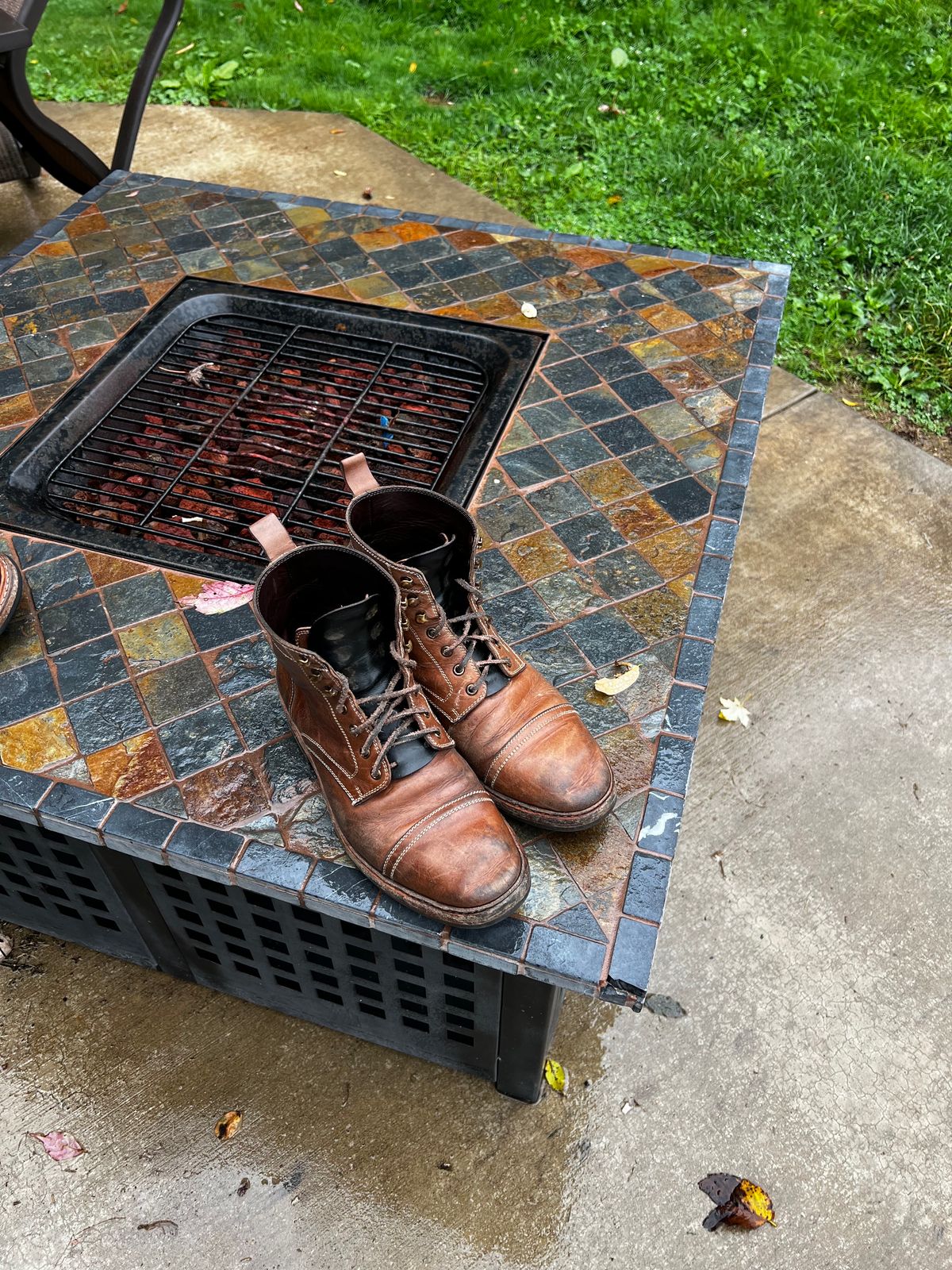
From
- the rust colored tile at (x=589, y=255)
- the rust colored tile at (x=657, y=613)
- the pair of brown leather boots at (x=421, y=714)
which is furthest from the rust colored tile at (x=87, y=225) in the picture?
the rust colored tile at (x=657, y=613)

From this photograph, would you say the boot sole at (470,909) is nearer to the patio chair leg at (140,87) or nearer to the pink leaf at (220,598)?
the pink leaf at (220,598)

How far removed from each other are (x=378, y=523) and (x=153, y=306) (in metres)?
1.47

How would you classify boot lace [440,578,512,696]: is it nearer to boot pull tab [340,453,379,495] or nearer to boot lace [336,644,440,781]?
boot lace [336,644,440,781]

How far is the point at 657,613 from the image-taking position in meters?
1.88

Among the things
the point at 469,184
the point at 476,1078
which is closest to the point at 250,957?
the point at 476,1078

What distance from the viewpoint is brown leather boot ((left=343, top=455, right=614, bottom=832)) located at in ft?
4.83

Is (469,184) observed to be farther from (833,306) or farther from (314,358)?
(314,358)

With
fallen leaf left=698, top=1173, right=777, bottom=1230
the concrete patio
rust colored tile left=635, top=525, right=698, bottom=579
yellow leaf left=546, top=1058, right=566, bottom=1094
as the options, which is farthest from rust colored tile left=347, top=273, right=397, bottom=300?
fallen leaf left=698, top=1173, right=777, bottom=1230

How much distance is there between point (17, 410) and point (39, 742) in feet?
3.50

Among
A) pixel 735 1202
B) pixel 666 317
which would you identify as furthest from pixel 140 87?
pixel 735 1202

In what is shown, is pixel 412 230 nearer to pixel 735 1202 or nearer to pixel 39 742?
pixel 39 742

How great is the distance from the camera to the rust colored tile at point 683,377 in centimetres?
241

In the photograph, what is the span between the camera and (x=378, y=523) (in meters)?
1.60

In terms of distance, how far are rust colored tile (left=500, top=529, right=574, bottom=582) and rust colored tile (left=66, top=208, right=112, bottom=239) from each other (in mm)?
1866
